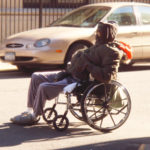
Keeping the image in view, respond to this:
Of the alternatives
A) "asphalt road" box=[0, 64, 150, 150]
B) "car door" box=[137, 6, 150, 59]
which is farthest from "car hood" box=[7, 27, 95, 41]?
"asphalt road" box=[0, 64, 150, 150]

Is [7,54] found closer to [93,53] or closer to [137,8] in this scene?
[137,8]

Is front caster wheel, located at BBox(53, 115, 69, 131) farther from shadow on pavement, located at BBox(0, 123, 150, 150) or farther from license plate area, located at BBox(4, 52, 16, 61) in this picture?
license plate area, located at BBox(4, 52, 16, 61)

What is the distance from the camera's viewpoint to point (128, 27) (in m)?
14.1

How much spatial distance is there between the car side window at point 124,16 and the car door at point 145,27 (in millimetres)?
240

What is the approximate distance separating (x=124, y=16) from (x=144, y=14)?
0.66 m

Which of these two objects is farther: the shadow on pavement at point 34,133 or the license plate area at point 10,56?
the license plate area at point 10,56

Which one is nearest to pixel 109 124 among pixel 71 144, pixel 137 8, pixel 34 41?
pixel 71 144

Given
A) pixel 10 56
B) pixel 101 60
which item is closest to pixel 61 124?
pixel 101 60

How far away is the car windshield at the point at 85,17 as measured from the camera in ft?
45.7

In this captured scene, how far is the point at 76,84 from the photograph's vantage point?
7418 mm

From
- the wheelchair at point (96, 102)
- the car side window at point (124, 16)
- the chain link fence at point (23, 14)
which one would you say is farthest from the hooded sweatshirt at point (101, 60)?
the chain link fence at point (23, 14)

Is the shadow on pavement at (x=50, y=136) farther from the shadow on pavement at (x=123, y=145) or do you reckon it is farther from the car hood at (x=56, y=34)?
the car hood at (x=56, y=34)

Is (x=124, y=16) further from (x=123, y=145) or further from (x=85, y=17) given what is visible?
(x=123, y=145)

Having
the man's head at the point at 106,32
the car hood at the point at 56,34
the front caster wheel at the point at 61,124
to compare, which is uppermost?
the man's head at the point at 106,32
